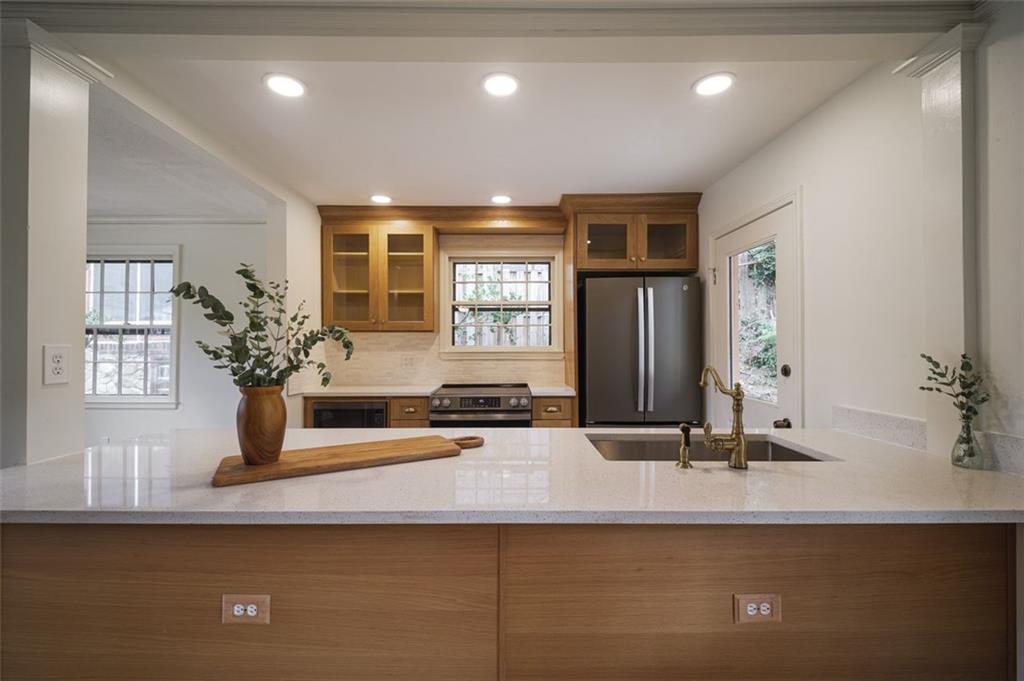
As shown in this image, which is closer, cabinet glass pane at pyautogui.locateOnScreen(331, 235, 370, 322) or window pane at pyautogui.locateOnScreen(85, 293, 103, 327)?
cabinet glass pane at pyautogui.locateOnScreen(331, 235, 370, 322)

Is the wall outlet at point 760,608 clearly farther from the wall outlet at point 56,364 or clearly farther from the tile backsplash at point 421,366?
the tile backsplash at point 421,366

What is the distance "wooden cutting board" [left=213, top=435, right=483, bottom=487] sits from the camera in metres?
1.14

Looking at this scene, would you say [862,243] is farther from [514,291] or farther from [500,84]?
[514,291]

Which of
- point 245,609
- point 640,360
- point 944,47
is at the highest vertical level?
point 944,47

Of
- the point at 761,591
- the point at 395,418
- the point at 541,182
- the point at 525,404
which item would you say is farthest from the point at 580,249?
the point at 761,591

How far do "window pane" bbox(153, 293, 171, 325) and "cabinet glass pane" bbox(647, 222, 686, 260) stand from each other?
4.27 metres

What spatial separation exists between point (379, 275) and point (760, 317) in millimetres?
2737

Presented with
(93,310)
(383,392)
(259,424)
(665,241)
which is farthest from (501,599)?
(93,310)

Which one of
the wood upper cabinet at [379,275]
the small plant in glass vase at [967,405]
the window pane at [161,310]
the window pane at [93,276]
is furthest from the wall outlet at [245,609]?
the window pane at [93,276]

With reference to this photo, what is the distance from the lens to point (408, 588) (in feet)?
3.28

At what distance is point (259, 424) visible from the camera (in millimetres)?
1193

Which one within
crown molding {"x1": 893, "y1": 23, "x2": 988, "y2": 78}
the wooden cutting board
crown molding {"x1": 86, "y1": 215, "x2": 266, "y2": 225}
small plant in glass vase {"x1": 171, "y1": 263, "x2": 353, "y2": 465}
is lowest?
the wooden cutting board

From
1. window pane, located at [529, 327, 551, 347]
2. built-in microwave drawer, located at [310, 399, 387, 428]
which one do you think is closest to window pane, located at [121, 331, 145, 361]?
built-in microwave drawer, located at [310, 399, 387, 428]

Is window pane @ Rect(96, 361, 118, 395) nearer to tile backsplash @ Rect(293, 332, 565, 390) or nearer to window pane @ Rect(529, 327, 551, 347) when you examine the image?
tile backsplash @ Rect(293, 332, 565, 390)
